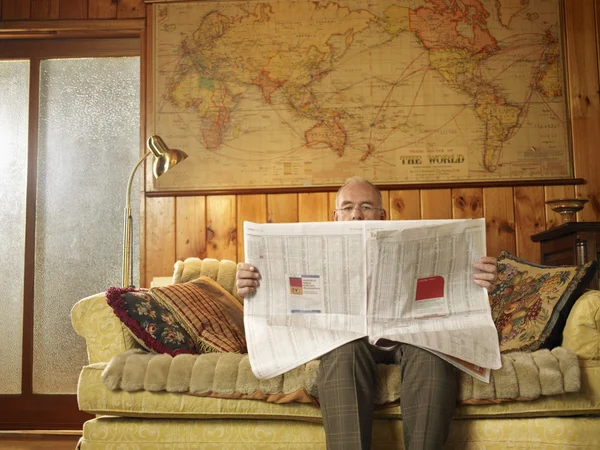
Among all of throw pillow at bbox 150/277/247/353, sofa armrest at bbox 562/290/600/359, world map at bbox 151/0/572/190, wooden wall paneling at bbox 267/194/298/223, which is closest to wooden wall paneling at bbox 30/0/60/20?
→ world map at bbox 151/0/572/190

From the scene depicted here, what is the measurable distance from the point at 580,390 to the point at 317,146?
5.36 ft

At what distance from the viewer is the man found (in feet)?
5.21

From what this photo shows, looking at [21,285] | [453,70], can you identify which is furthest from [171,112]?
[453,70]

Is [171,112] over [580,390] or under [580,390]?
over

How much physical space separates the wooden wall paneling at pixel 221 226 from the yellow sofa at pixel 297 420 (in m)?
1.20

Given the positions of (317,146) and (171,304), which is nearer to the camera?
(171,304)

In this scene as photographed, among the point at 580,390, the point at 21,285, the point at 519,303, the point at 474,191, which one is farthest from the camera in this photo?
the point at 21,285

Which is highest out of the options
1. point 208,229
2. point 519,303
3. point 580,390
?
point 208,229

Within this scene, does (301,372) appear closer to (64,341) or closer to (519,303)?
(519,303)

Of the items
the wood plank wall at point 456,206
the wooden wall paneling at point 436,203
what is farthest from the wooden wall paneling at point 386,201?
the wooden wall paneling at point 436,203

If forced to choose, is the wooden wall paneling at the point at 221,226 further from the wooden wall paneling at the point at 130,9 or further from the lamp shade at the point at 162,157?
the wooden wall paneling at the point at 130,9

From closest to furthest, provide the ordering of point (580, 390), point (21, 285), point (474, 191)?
point (580, 390) → point (474, 191) → point (21, 285)

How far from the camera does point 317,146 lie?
3037mm

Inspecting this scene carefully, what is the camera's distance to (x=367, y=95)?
3.04 m
